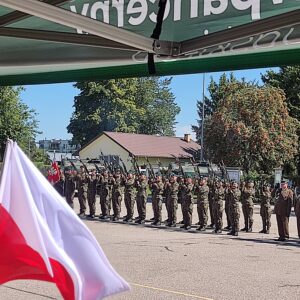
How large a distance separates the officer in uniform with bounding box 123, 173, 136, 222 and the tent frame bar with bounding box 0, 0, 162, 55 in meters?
15.5

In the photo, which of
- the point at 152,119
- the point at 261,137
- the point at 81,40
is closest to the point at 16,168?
the point at 81,40

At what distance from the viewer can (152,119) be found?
263 ft

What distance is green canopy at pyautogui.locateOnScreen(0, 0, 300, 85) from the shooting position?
2.02 meters

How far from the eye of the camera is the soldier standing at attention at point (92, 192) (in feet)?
61.7

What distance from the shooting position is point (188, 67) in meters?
2.58

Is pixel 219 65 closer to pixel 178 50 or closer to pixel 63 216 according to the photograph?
pixel 178 50

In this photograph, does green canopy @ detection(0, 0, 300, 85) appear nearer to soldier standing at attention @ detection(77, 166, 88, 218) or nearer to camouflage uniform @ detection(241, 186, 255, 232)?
camouflage uniform @ detection(241, 186, 255, 232)

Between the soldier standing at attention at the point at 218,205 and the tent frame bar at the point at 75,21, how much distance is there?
1308cm

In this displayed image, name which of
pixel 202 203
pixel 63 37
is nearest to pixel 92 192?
pixel 202 203

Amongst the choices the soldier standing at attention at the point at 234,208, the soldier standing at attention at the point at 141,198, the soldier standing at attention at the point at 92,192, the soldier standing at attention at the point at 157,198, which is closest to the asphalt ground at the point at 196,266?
the soldier standing at attention at the point at 234,208

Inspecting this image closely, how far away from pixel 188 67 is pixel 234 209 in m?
12.4

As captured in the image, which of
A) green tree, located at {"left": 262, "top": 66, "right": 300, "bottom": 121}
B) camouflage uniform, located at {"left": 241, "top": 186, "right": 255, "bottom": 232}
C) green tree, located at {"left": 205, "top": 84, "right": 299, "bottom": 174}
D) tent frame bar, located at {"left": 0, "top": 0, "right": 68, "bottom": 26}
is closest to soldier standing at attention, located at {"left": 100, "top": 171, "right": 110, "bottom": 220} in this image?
camouflage uniform, located at {"left": 241, "top": 186, "right": 255, "bottom": 232}

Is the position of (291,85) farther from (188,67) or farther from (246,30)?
(246,30)

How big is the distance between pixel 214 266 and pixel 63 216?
7.39 metres
